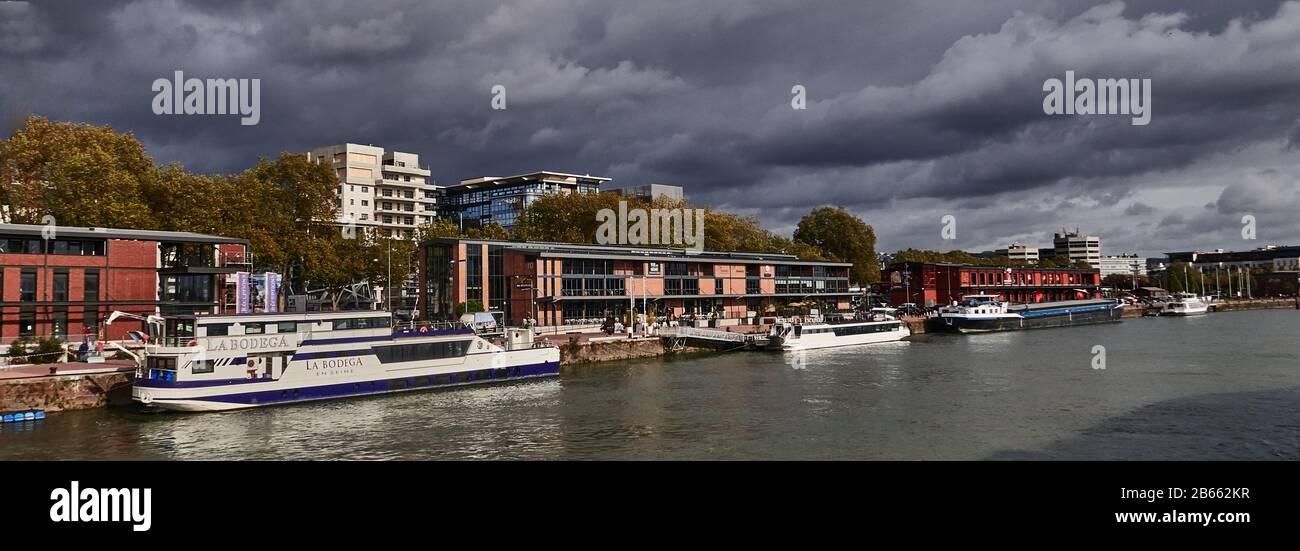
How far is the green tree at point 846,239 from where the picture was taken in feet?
516

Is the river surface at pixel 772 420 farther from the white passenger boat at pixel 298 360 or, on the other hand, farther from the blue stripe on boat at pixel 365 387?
the white passenger boat at pixel 298 360

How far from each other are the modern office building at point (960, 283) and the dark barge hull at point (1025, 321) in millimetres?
20381

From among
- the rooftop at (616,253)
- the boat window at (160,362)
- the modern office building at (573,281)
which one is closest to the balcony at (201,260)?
the modern office building at (573,281)

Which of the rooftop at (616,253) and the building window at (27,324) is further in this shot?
the rooftop at (616,253)

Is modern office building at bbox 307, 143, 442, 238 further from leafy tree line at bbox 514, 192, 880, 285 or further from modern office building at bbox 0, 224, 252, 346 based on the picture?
modern office building at bbox 0, 224, 252, 346

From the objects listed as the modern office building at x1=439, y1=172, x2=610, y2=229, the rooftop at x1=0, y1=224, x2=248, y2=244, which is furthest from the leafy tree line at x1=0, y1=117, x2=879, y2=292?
the modern office building at x1=439, y1=172, x2=610, y2=229

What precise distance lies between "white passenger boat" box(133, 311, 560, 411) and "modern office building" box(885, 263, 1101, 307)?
109466mm

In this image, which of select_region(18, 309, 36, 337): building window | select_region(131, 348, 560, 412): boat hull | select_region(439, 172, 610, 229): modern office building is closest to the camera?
select_region(131, 348, 560, 412): boat hull

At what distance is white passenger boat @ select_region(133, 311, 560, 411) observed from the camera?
44031mm

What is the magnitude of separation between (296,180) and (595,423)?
72233 millimetres

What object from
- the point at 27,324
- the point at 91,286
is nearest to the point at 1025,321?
the point at 91,286

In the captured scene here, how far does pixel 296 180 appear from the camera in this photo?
94.9 m
